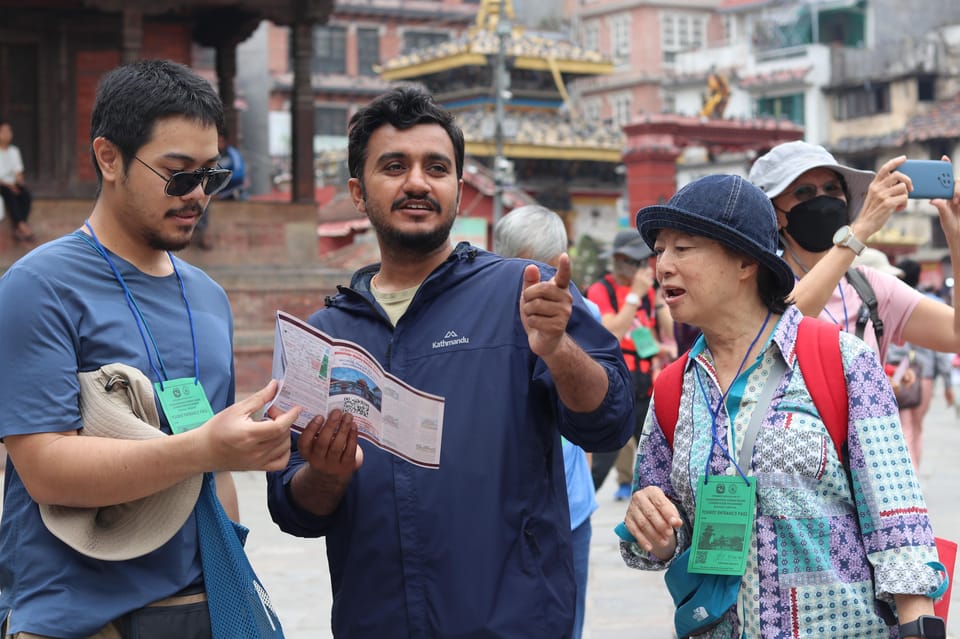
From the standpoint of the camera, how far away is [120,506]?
2.91m

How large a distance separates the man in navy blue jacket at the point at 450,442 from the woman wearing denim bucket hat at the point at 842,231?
1.11m

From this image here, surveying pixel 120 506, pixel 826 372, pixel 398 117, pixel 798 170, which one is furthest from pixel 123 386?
pixel 798 170

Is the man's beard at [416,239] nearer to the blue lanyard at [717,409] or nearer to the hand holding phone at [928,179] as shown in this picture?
the blue lanyard at [717,409]

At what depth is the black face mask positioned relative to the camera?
13.8 ft

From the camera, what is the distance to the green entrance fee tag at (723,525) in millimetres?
3010

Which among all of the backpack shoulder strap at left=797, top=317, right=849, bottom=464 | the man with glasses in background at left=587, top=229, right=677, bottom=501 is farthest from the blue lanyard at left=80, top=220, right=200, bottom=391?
the man with glasses in background at left=587, top=229, right=677, bottom=501

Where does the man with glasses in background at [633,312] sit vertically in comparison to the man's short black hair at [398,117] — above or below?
below

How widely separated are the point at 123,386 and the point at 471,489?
764 mm

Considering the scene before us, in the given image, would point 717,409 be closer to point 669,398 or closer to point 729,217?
point 669,398

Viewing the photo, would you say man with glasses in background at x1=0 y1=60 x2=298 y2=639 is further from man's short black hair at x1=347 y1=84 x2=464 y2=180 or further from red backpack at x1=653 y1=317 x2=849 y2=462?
red backpack at x1=653 y1=317 x2=849 y2=462

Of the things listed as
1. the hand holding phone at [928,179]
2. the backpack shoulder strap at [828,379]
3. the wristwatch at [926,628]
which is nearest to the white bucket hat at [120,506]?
the backpack shoulder strap at [828,379]

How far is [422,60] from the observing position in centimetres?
4406

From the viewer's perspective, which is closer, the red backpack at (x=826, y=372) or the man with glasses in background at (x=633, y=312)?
the red backpack at (x=826, y=372)

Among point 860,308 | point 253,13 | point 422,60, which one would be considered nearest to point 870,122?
point 422,60
